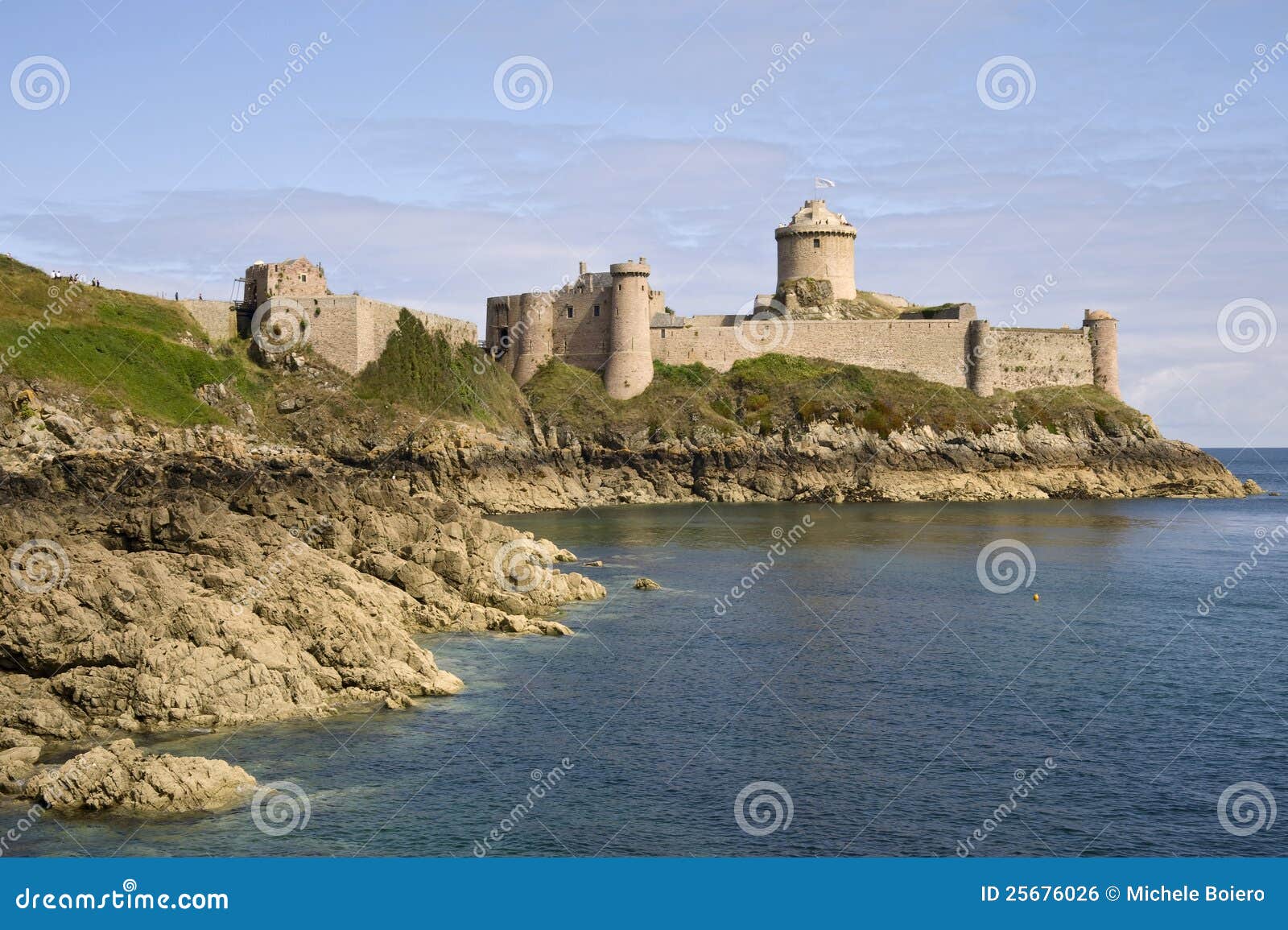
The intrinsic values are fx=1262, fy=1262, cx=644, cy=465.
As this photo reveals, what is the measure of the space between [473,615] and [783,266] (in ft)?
232

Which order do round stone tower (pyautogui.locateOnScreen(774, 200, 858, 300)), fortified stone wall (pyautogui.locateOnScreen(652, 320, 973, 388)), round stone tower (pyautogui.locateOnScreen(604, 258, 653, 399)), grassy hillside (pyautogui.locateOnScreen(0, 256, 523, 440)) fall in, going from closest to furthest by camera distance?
1. grassy hillside (pyautogui.locateOnScreen(0, 256, 523, 440))
2. round stone tower (pyautogui.locateOnScreen(604, 258, 653, 399))
3. fortified stone wall (pyautogui.locateOnScreen(652, 320, 973, 388))
4. round stone tower (pyautogui.locateOnScreen(774, 200, 858, 300))

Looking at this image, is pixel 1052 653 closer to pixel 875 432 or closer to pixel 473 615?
pixel 473 615

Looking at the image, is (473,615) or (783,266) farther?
(783,266)

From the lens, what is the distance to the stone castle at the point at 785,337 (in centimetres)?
9244

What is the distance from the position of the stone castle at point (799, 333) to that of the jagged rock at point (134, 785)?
67.1 m

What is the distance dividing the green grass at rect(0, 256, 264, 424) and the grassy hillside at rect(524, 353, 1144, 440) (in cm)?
2417

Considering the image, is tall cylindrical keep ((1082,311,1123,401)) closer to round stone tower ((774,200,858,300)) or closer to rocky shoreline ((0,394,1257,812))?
round stone tower ((774,200,858,300))

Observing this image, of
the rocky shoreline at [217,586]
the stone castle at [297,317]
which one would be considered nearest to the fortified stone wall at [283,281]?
the stone castle at [297,317]

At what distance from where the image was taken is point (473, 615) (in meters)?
35.8

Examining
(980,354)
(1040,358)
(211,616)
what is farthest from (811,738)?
(1040,358)

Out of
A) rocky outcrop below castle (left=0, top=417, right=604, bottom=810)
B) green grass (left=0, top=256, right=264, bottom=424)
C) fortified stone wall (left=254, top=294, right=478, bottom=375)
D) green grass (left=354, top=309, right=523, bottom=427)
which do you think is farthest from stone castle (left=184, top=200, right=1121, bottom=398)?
rocky outcrop below castle (left=0, top=417, right=604, bottom=810)

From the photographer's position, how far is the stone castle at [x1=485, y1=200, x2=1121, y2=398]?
3639 inches

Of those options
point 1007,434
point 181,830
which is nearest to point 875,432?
point 1007,434

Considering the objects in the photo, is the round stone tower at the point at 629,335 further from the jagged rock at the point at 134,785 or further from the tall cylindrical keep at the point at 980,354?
the jagged rock at the point at 134,785
